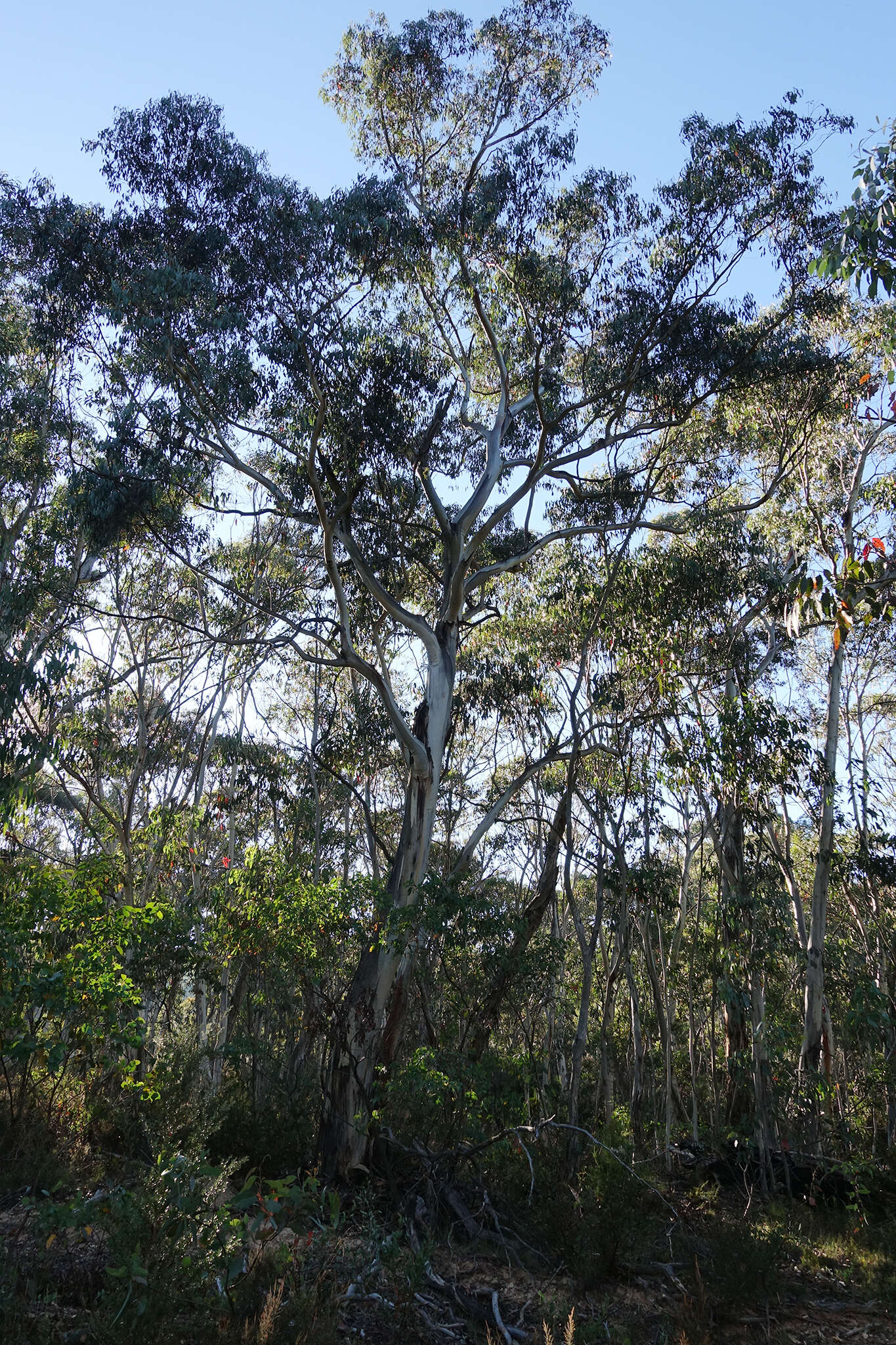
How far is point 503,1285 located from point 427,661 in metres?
6.61

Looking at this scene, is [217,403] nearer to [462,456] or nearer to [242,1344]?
[462,456]

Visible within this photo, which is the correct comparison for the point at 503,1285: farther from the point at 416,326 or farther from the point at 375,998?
the point at 416,326

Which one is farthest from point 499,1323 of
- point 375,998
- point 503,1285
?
point 375,998

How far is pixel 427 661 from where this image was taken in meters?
10.7

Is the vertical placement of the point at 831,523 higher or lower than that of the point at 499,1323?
higher

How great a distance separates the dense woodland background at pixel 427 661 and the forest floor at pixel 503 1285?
54mm

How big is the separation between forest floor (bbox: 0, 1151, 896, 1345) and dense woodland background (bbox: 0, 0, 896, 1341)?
0.18 feet

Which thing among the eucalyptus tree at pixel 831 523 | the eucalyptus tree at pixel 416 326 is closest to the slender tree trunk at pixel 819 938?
the eucalyptus tree at pixel 831 523

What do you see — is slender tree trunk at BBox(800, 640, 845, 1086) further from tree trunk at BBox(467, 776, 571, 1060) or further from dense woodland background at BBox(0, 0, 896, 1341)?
tree trunk at BBox(467, 776, 571, 1060)

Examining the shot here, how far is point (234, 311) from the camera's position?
8.59 meters

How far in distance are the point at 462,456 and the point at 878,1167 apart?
8385 millimetres

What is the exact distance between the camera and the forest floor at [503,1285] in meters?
3.43

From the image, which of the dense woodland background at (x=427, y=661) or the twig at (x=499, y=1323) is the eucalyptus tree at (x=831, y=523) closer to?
the dense woodland background at (x=427, y=661)

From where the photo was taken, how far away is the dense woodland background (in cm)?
548
